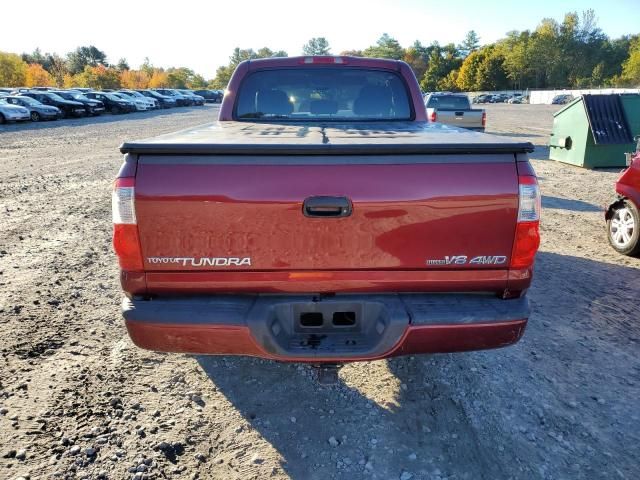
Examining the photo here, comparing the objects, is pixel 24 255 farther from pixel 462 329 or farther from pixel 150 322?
pixel 462 329

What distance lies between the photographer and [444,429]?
2789 millimetres

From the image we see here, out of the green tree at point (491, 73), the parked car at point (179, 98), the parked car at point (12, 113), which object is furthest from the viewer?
the green tree at point (491, 73)

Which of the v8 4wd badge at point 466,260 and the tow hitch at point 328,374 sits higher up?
the v8 4wd badge at point 466,260

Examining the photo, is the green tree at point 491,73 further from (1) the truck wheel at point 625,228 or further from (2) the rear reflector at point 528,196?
(2) the rear reflector at point 528,196

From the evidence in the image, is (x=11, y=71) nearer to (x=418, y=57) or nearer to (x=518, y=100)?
(x=518, y=100)

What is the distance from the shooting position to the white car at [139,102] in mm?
40656

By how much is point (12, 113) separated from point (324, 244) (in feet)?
96.8

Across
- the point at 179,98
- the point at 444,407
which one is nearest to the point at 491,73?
the point at 179,98

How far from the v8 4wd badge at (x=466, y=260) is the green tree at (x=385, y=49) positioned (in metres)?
136

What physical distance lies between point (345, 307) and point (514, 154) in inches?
45.5

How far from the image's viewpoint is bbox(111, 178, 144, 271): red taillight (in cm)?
227

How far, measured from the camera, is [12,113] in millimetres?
25562

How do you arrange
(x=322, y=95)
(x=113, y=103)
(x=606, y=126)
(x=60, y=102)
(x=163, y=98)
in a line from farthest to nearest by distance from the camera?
(x=163, y=98)
(x=113, y=103)
(x=60, y=102)
(x=606, y=126)
(x=322, y=95)

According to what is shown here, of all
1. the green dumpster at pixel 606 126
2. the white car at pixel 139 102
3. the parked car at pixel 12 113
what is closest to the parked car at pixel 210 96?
the white car at pixel 139 102
